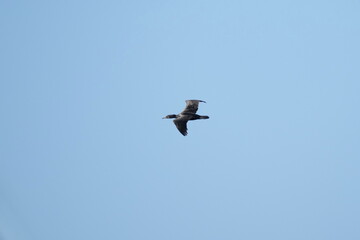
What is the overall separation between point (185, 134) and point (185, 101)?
364cm

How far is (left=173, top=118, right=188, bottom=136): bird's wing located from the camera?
110 meters

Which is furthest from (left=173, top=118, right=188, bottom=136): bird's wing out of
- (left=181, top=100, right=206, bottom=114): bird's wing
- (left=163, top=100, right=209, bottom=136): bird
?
(left=181, top=100, right=206, bottom=114): bird's wing

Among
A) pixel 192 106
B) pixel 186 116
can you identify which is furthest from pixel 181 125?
pixel 192 106

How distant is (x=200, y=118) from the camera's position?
4291 inches

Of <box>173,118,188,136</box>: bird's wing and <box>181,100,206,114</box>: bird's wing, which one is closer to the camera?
<box>181,100,206,114</box>: bird's wing

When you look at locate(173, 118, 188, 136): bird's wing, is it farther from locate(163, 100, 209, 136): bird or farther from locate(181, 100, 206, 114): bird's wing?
locate(181, 100, 206, 114): bird's wing

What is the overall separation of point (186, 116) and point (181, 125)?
1.32 meters

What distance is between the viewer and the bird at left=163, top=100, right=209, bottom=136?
357 ft

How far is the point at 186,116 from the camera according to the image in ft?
359

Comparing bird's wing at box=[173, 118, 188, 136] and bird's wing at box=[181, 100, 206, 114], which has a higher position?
bird's wing at box=[181, 100, 206, 114]

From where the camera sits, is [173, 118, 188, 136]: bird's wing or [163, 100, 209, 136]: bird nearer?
Result: [163, 100, 209, 136]: bird

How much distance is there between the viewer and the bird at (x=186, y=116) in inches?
4289

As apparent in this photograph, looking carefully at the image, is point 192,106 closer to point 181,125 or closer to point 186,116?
point 186,116

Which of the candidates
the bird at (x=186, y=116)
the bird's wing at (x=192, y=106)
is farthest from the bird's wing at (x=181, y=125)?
the bird's wing at (x=192, y=106)
